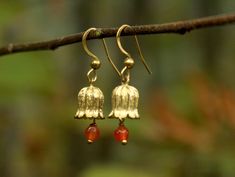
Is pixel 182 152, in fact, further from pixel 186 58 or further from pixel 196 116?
pixel 186 58

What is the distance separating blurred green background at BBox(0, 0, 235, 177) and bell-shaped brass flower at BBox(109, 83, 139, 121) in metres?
2.41

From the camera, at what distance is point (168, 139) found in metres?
4.46

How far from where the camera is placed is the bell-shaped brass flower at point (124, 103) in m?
1.77

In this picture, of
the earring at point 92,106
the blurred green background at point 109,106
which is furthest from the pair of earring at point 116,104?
the blurred green background at point 109,106

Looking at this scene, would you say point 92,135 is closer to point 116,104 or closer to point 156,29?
point 116,104

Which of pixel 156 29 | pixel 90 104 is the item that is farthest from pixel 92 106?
pixel 156 29

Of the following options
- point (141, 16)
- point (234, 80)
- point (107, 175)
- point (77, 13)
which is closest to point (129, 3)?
point (141, 16)

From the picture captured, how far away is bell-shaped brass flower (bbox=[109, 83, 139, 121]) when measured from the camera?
177 centimetres

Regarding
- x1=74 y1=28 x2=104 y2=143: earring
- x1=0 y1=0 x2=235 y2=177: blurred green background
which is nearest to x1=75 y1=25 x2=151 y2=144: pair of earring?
x1=74 y1=28 x2=104 y2=143: earring

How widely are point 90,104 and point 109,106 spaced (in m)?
5.59

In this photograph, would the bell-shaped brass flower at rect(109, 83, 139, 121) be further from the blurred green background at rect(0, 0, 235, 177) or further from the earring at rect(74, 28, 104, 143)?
the blurred green background at rect(0, 0, 235, 177)

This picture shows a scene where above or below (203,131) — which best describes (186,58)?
above

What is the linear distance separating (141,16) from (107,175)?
3543 mm

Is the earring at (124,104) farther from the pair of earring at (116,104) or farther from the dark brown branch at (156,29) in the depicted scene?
the dark brown branch at (156,29)
